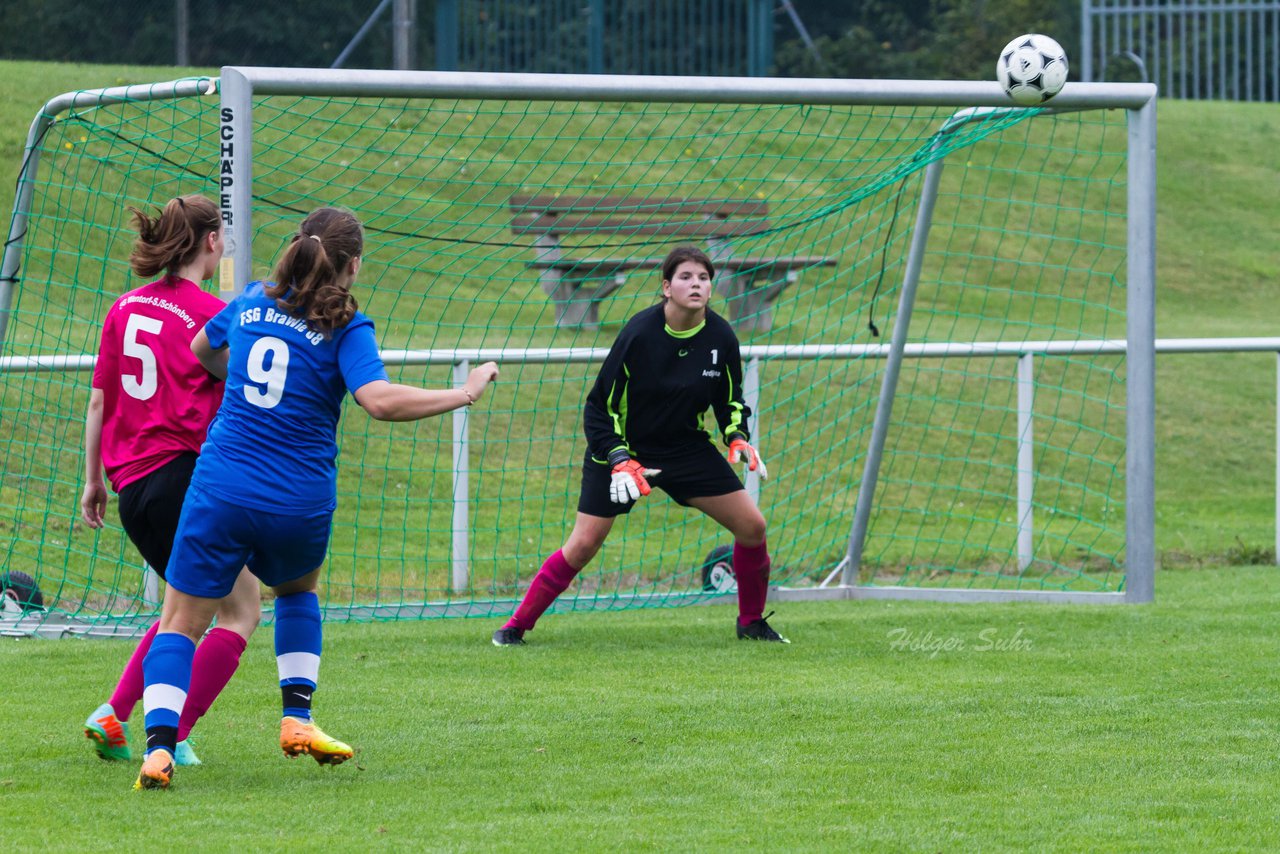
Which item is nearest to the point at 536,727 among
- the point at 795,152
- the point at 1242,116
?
the point at 795,152

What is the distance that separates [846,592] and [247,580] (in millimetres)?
4937

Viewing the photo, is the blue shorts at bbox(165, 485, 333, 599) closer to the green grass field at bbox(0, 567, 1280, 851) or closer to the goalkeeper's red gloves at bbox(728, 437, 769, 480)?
the green grass field at bbox(0, 567, 1280, 851)

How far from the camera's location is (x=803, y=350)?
945cm

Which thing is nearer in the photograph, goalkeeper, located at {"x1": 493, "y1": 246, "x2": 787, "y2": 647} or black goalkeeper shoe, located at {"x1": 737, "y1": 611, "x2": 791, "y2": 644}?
goalkeeper, located at {"x1": 493, "y1": 246, "x2": 787, "y2": 647}

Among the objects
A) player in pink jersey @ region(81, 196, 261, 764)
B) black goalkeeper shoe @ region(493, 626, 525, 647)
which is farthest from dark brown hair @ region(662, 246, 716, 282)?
player in pink jersey @ region(81, 196, 261, 764)

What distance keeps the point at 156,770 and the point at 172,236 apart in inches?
62.2

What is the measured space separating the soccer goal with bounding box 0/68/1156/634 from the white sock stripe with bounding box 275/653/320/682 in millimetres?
1496

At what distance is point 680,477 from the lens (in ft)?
24.0

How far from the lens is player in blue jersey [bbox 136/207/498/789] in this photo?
4.55 m

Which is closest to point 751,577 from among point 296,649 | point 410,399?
point 296,649

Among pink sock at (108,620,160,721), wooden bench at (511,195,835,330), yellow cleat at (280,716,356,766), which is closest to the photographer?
yellow cleat at (280,716,356,766)

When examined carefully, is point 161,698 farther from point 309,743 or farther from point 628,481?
point 628,481

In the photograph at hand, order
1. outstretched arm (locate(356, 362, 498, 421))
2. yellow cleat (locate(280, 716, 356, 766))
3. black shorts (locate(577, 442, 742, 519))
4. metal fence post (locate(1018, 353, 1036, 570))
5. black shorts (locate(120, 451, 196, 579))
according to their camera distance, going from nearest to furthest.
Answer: outstretched arm (locate(356, 362, 498, 421)), yellow cleat (locate(280, 716, 356, 766)), black shorts (locate(120, 451, 196, 579)), black shorts (locate(577, 442, 742, 519)), metal fence post (locate(1018, 353, 1036, 570))

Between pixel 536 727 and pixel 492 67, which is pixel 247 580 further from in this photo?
Result: pixel 492 67
